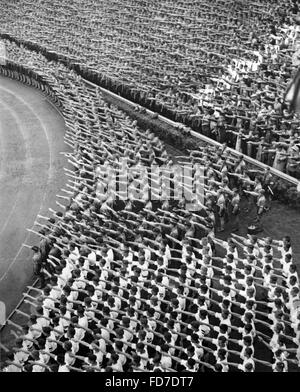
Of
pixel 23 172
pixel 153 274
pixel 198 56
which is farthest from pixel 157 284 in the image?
pixel 198 56

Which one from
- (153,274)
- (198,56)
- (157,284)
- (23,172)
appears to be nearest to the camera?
(157,284)

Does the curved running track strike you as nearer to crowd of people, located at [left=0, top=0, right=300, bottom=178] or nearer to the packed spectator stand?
the packed spectator stand

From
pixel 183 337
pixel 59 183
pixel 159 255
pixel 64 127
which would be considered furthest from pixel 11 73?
pixel 183 337

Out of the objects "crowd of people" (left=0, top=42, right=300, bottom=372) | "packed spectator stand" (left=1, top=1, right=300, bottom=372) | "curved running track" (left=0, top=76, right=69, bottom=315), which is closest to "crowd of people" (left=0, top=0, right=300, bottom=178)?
"packed spectator stand" (left=1, top=1, right=300, bottom=372)

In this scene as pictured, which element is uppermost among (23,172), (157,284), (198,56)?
(198,56)

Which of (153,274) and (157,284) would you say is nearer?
(157,284)

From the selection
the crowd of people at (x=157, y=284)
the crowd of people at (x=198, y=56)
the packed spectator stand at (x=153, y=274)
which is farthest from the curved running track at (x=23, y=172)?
the crowd of people at (x=198, y=56)

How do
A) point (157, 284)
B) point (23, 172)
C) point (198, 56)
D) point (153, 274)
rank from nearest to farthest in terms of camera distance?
point (157, 284)
point (153, 274)
point (23, 172)
point (198, 56)

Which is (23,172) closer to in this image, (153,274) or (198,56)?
(198,56)
